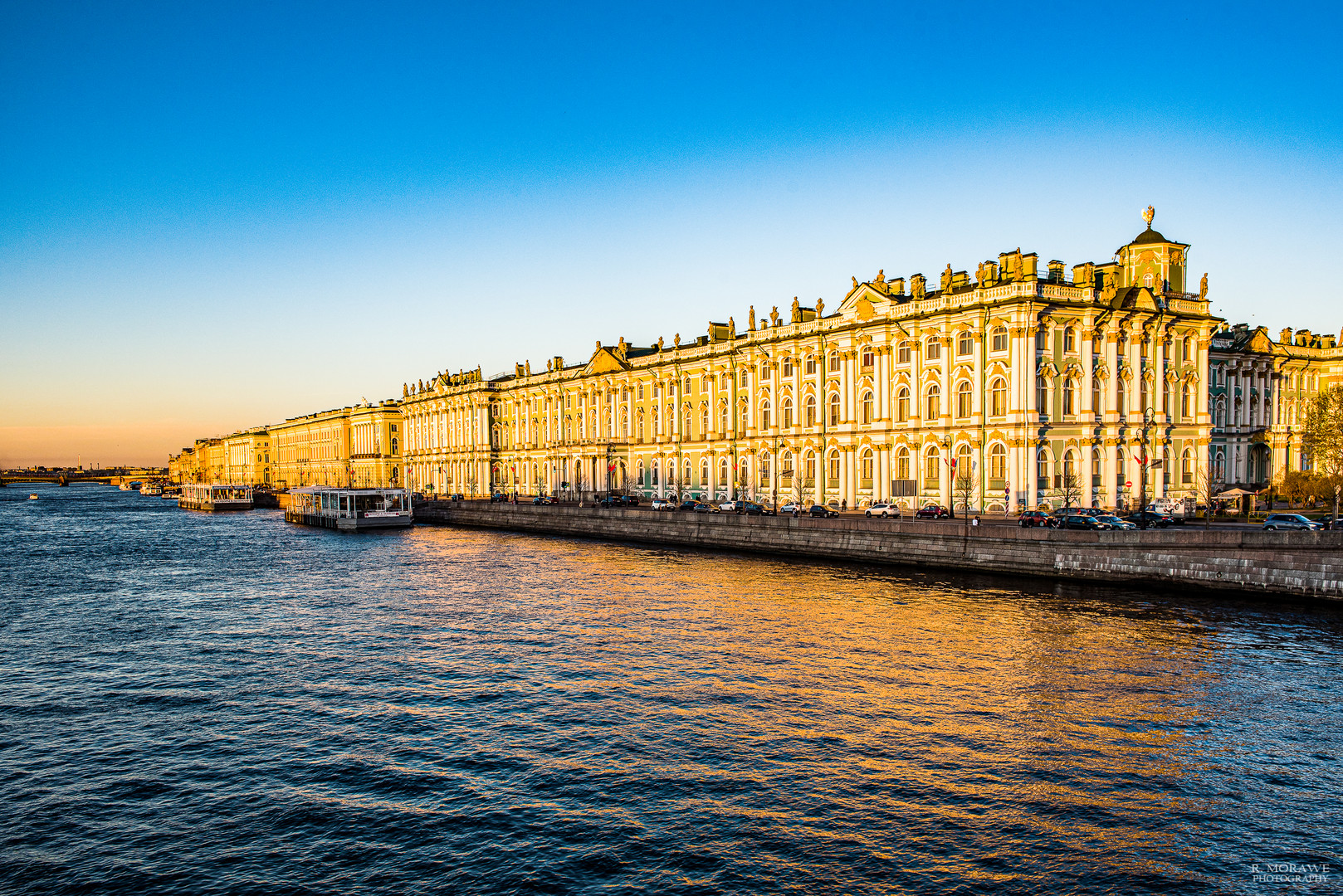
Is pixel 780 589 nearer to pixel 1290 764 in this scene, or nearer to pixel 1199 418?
pixel 1290 764

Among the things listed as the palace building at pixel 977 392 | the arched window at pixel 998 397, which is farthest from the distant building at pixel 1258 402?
the arched window at pixel 998 397

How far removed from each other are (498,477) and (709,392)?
47545mm

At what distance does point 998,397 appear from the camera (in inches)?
2258

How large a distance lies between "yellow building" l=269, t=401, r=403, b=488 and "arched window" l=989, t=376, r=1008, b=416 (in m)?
115

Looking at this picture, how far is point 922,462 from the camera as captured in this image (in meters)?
61.5

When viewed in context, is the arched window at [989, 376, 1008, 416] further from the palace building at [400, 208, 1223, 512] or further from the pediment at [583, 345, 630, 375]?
the pediment at [583, 345, 630, 375]

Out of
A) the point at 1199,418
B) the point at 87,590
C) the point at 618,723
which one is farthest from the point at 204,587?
the point at 1199,418

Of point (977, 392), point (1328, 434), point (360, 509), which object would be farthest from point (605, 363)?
point (1328, 434)

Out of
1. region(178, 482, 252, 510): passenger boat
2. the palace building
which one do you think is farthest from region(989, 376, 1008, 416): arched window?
region(178, 482, 252, 510): passenger boat

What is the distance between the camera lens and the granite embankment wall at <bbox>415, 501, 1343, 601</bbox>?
31641 mm

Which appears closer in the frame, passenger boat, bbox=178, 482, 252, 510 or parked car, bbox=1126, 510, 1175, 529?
parked car, bbox=1126, 510, 1175, 529

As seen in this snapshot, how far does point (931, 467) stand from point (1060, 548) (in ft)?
75.4

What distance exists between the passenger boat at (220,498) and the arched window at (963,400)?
126m

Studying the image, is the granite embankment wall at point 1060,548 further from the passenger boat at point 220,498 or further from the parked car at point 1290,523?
the passenger boat at point 220,498
